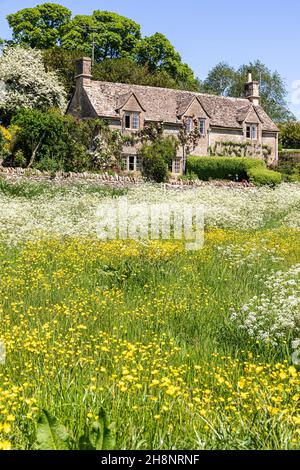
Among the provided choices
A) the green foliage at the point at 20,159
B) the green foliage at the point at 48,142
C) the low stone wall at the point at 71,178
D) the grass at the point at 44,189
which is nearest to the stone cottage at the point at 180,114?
the green foliage at the point at 48,142

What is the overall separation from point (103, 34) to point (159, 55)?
7.71 meters

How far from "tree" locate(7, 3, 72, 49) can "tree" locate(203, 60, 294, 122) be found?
28325 millimetres

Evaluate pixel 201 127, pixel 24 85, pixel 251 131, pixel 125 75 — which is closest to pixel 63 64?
pixel 125 75

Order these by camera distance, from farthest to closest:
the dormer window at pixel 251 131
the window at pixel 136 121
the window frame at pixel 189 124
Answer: the dormer window at pixel 251 131, the window frame at pixel 189 124, the window at pixel 136 121

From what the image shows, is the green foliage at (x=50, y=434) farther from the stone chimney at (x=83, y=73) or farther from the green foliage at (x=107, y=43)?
the green foliage at (x=107, y=43)

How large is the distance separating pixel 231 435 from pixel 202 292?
516cm

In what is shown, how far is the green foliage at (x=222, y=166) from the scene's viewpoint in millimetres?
39281

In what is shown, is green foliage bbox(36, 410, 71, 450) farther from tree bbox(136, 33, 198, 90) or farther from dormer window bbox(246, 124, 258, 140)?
tree bbox(136, 33, 198, 90)

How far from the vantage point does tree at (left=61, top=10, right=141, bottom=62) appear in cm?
6328

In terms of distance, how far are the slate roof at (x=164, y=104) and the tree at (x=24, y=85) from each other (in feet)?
15.1

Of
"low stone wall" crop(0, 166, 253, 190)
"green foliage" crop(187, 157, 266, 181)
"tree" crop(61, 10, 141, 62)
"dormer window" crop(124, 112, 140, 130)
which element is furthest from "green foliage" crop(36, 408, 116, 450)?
"tree" crop(61, 10, 141, 62)

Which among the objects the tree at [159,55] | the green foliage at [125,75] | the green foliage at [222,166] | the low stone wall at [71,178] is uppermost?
the tree at [159,55]

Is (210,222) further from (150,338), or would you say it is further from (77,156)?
(77,156)

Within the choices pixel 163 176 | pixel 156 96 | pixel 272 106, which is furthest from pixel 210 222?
pixel 272 106
